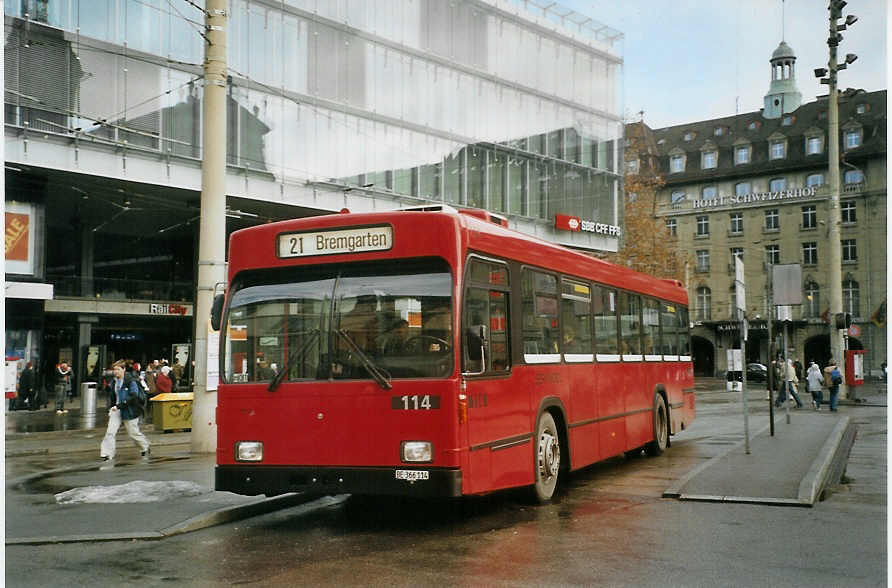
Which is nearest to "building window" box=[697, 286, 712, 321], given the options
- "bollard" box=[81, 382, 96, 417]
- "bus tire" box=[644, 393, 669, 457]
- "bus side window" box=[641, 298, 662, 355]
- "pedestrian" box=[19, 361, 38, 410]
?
"pedestrian" box=[19, 361, 38, 410]

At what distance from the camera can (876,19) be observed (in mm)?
7199

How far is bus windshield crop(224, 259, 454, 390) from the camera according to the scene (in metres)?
8.41

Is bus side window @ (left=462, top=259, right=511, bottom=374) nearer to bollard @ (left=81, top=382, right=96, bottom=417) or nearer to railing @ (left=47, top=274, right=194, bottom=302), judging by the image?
bollard @ (left=81, top=382, right=96, bottom=417)

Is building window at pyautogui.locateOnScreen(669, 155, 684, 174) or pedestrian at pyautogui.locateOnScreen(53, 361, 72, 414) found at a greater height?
building window at pyautogui.locateOnScreen(669, 155, 684, 174)

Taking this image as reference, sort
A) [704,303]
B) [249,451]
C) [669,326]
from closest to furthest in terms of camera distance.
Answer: [249,451] < [669,326] < [704,303]

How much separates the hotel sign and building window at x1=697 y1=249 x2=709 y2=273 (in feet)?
12.4

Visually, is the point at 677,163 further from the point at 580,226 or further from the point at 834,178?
the point at 834,178

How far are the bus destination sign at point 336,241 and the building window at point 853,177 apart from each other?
40323 mm

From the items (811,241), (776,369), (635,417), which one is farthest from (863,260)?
(635,417)

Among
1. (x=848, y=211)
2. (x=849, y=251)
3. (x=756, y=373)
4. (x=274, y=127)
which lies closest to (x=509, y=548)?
(x=274, y=127)

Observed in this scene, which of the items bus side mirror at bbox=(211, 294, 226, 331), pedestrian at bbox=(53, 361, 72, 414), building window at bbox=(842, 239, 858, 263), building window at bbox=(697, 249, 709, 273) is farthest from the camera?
building window at bbox=(697, 249, 709, 273)

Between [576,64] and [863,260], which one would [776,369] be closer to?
[863,260]

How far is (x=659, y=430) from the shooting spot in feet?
50.8

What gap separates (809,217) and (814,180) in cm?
750
